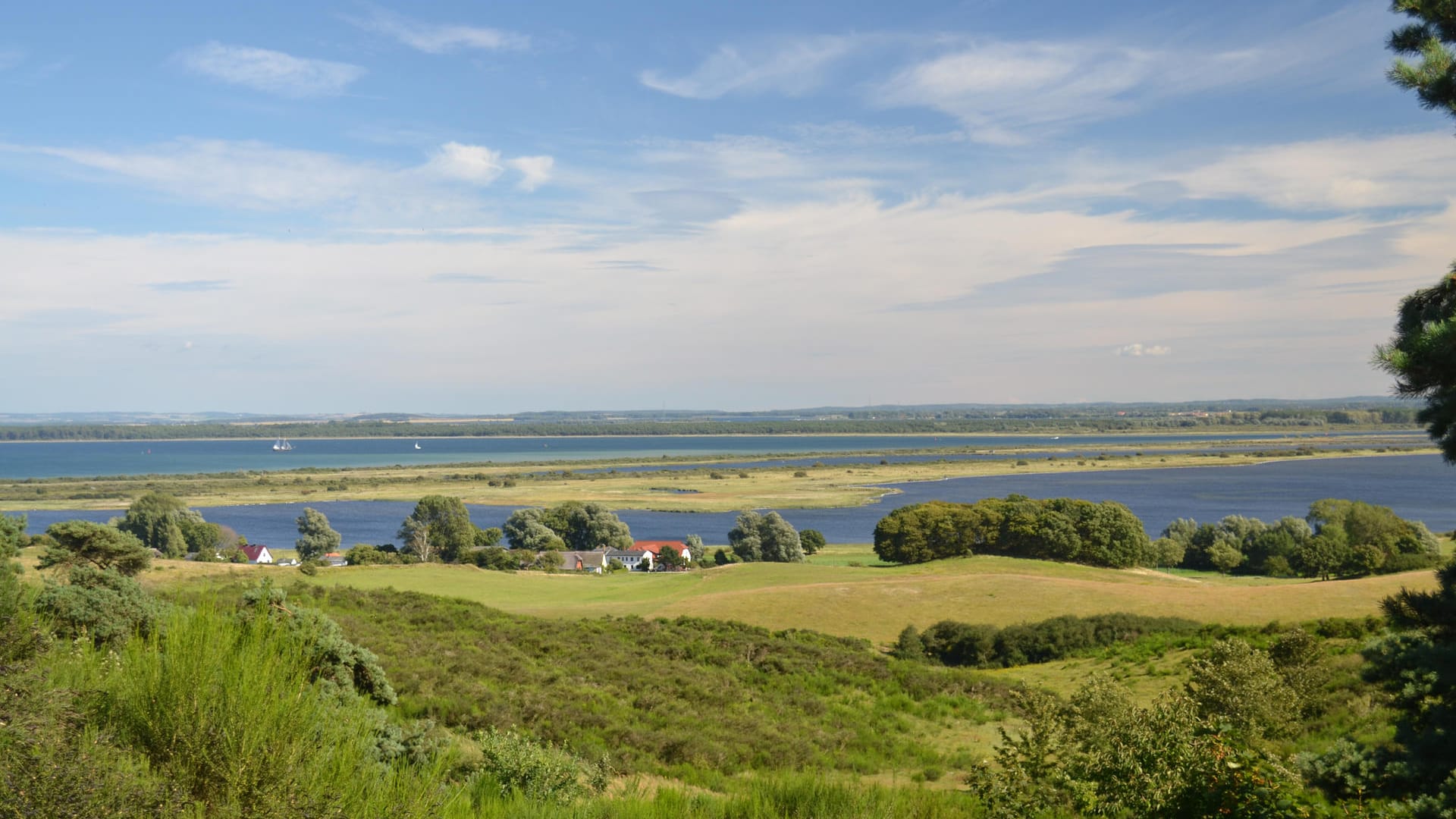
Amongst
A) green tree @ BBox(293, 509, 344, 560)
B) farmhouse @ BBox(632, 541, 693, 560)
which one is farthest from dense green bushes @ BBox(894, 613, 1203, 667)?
green tree @ BBox(293, 509, 344, 560)

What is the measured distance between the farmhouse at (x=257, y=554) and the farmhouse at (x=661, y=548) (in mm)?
25640

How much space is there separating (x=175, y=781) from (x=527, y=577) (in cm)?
4150

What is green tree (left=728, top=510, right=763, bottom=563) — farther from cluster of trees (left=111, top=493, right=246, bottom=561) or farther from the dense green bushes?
cluster of trees (left=111, top=493, right=246, bottom=561)

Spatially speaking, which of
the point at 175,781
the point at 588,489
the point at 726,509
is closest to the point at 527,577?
the point at 175,781

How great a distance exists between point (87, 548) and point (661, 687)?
39.7ft

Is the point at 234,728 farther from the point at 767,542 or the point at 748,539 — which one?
the point at 748,539

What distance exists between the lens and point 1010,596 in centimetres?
3578

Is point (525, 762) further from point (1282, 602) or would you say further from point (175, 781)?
point (1282, 602)

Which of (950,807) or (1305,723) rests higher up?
(950,807)

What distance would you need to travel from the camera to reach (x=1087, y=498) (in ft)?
331

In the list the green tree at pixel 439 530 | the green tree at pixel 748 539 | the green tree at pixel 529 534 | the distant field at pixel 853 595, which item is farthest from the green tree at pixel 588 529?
the distant field at pixel 853 595

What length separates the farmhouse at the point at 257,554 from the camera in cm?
6240

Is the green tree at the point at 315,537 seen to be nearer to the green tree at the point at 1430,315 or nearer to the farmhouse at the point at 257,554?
the farmhouse at the point at 257,554

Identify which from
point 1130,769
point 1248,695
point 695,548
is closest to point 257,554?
point 695,548
